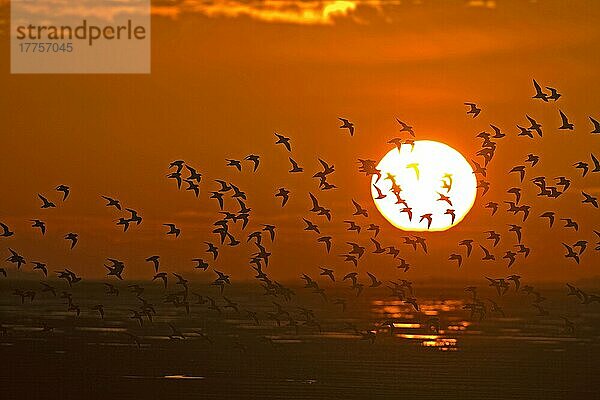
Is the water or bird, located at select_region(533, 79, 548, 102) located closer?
bird, located at select_region(533, 79, 548, 102)

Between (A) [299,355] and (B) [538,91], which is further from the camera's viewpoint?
(A) [299,355]

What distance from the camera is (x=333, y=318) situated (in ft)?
121

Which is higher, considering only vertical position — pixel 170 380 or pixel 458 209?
pixel 458 209

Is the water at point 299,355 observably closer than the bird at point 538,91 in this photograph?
No

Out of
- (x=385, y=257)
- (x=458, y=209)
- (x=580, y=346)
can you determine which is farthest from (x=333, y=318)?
(x=458, y=209)

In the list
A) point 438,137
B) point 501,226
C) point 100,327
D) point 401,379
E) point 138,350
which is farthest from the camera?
point 100,327

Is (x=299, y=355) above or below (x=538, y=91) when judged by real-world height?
below

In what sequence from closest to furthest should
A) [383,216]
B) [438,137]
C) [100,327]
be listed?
[438,137] < [383,216] < [100,327]

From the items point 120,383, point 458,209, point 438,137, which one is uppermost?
point 438,137

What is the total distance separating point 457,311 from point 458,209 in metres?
32.6

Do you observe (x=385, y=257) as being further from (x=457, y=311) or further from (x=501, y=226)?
(x=457, y=311)

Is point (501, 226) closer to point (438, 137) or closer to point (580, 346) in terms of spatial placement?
point (438, 137)

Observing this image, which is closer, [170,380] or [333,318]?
[170,380]

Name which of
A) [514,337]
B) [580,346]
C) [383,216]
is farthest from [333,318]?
[383,216]
